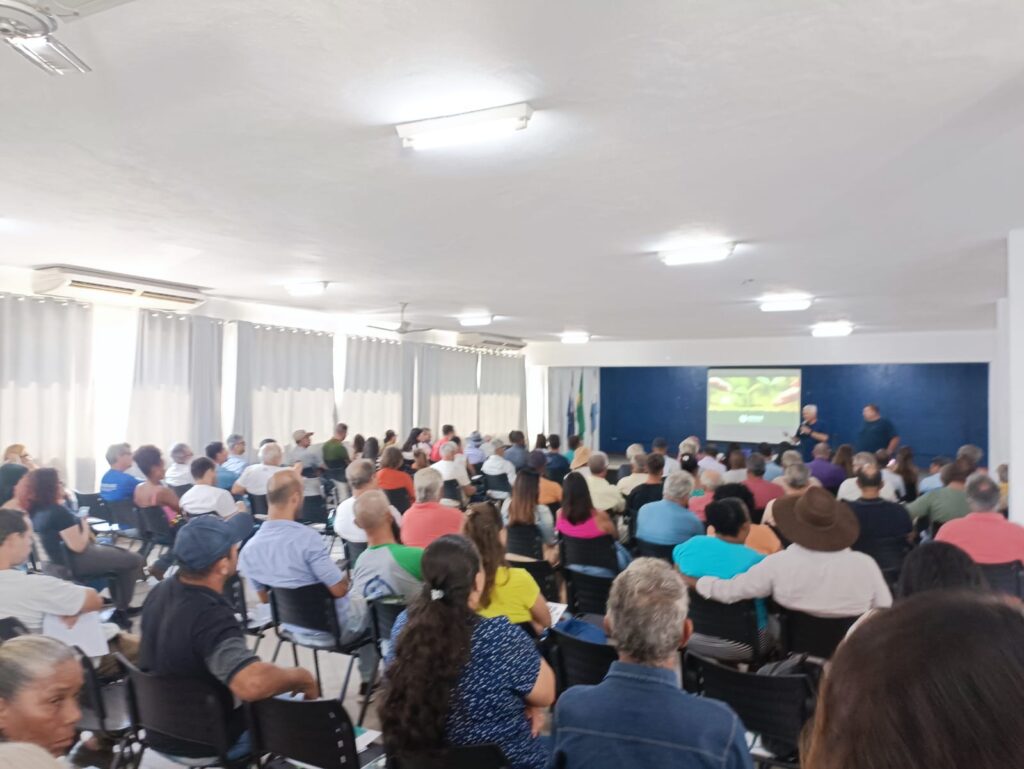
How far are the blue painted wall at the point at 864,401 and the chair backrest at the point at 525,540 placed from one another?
11207 mm

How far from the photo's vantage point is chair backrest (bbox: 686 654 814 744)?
2344mm

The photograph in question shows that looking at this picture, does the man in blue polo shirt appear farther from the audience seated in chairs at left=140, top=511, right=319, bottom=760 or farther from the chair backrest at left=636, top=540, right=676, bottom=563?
the chair backrest at left=636, top=540, right=676, bottom=563

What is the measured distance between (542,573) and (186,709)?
84.6 inches

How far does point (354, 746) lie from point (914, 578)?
1965mm

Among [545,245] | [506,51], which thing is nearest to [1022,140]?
[506,51]

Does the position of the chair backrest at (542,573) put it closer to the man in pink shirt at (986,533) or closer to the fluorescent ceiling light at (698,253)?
the man in pink shirt at (986,533)

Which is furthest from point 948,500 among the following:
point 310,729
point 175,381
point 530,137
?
point 175,381

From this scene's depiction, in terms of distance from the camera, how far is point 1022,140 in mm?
3215

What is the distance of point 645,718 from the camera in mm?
1610

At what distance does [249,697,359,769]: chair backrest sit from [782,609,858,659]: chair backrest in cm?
199

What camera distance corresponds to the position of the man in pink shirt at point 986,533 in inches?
151

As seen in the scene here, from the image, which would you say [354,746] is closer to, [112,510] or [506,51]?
[506,51]

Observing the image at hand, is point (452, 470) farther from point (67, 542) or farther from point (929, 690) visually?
point (929, 690)

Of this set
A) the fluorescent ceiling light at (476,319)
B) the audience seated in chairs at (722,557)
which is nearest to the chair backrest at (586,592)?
the audience seated in chairs at (722,557)
